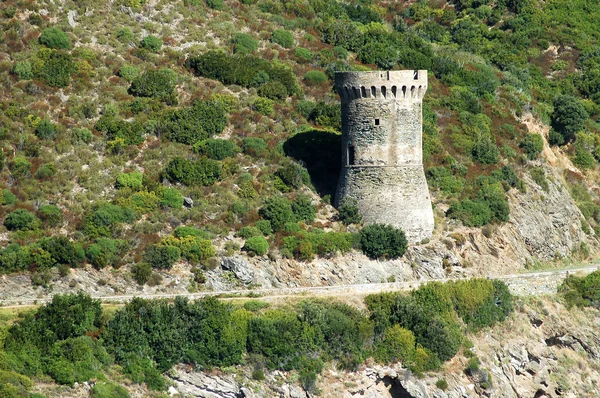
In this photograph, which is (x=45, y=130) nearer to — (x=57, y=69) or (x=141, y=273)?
(x=57, y=69)

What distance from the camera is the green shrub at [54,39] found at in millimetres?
91312

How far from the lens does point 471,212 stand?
3285 inches

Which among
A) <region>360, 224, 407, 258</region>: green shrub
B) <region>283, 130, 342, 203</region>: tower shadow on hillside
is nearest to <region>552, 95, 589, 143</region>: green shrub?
<region>283, 130, 342, 203</region>: tower shadow on hillside

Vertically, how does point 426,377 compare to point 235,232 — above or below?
below

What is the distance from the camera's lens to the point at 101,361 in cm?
6300

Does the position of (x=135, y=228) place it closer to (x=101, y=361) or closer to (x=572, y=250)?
(x=101, y=361)

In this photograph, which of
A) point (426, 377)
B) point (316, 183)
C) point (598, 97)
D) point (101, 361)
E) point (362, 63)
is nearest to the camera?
point (101, 361)

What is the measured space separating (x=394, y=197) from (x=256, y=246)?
8.28 meters

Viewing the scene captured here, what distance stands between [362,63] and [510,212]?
1833 cm

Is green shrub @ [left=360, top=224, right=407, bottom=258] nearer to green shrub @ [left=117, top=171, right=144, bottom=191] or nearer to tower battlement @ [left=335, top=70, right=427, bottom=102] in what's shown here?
tower battlement @ [left=335, top=70, right=427, bottom=102]

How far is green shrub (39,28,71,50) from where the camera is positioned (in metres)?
91.3

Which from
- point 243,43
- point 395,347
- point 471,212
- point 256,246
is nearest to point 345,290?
point 395,347

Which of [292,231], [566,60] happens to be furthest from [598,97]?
[292,231]

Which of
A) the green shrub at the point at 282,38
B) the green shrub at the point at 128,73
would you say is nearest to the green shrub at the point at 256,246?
the green shrub at the point at 128,73
